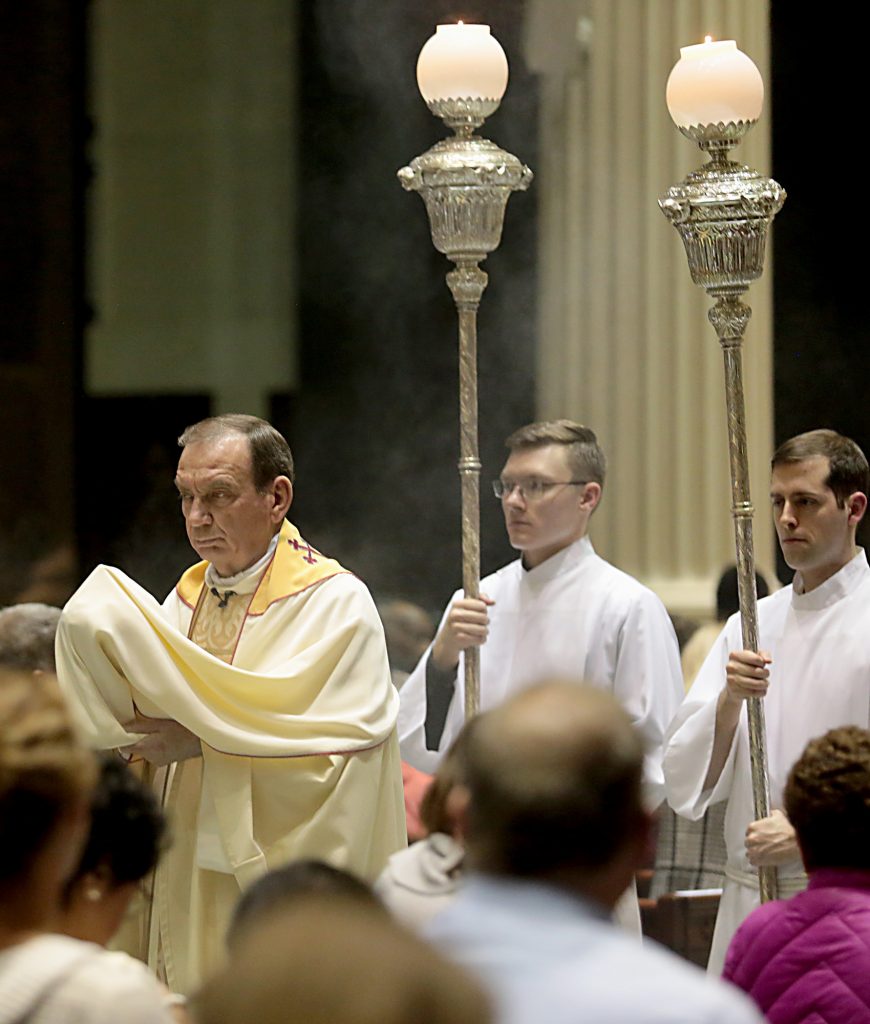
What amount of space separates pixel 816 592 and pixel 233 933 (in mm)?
2340

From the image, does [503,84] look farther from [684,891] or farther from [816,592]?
[684,891]

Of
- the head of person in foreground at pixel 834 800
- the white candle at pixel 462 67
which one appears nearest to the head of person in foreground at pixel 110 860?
the head of person in foreground at pixel 834 800

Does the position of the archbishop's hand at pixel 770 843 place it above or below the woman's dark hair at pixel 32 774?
below

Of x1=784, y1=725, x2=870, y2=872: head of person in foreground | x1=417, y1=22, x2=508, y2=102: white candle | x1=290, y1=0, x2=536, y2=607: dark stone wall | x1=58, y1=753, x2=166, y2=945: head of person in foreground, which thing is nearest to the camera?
x1=58, y1=753, x2=166, y2=945: head of person in foreground

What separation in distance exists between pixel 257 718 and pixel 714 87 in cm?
161

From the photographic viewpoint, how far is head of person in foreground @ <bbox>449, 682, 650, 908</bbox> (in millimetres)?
1831

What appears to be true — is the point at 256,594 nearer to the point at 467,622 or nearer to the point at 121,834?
the point at 467,622

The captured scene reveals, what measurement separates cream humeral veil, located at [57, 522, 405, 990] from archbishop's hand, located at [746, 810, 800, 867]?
0.69 metres

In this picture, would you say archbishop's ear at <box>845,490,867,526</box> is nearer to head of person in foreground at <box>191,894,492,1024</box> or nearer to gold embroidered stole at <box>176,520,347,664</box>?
gold embroidered stole at <box>176,520,347,664</box>

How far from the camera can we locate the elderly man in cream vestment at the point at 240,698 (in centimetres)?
365

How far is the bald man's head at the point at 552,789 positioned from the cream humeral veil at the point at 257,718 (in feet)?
6.05

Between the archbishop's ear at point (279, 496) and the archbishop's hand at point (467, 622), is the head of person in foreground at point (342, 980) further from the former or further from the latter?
the archbishop's hand at point (467, 622)

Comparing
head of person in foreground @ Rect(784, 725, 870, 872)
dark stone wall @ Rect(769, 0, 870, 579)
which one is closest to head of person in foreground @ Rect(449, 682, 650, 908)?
head of person in foreground @ Rect(784, 725, 870, 872)

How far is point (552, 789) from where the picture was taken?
1830 mm
